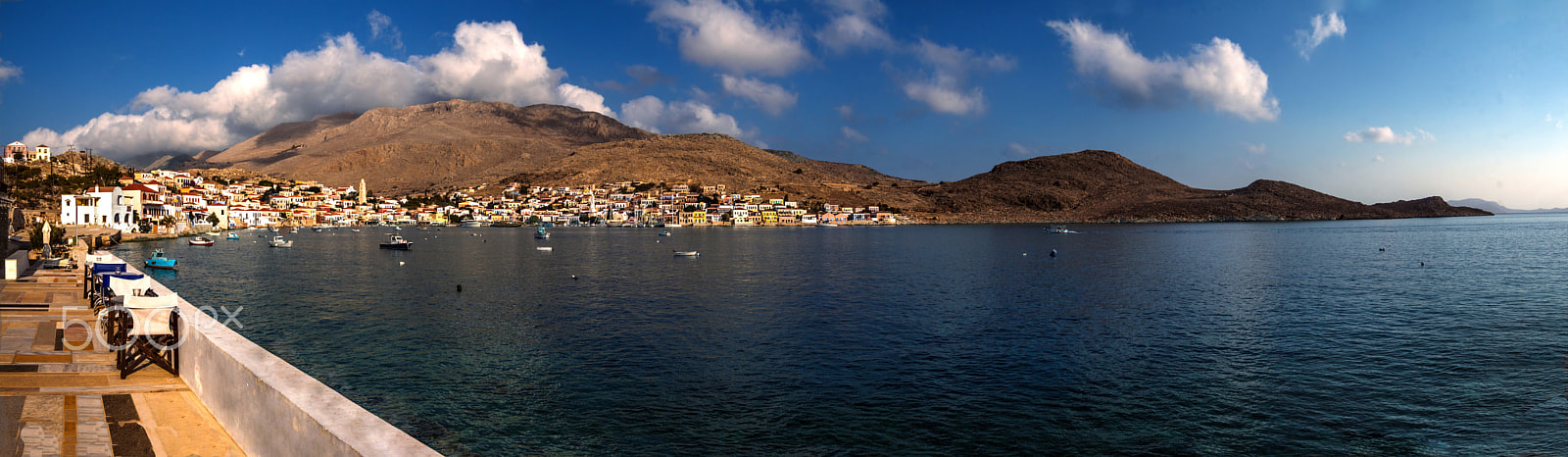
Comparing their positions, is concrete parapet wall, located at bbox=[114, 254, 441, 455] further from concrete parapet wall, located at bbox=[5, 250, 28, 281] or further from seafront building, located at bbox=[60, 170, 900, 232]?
seafront building, located at bbox=[60, 170, 900, 232]

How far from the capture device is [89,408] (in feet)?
21.9

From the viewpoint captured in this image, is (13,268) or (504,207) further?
(504,207)

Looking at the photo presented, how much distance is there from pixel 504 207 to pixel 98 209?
101m

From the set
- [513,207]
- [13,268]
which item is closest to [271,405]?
[13,268]

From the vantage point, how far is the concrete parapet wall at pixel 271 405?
3.84 metres

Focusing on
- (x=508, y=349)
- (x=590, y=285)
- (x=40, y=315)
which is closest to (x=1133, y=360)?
(x=508, y=349)

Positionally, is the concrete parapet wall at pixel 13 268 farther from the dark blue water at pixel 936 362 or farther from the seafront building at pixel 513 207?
the seafront building at pixel 513 207

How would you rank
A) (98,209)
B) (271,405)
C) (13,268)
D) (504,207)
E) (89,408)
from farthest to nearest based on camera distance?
(504,207) < (98,209) < (13,268) < (89,408) < (271,405)

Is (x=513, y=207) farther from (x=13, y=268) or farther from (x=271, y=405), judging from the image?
(x=271, y=405)

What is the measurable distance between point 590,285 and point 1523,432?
28.4 meters

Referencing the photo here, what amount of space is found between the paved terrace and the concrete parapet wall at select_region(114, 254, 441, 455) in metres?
0.17

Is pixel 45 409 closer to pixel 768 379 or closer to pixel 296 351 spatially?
pixel 768 379

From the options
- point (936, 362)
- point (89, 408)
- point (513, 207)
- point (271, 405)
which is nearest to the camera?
point (271, 405)

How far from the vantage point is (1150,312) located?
2339 cm
